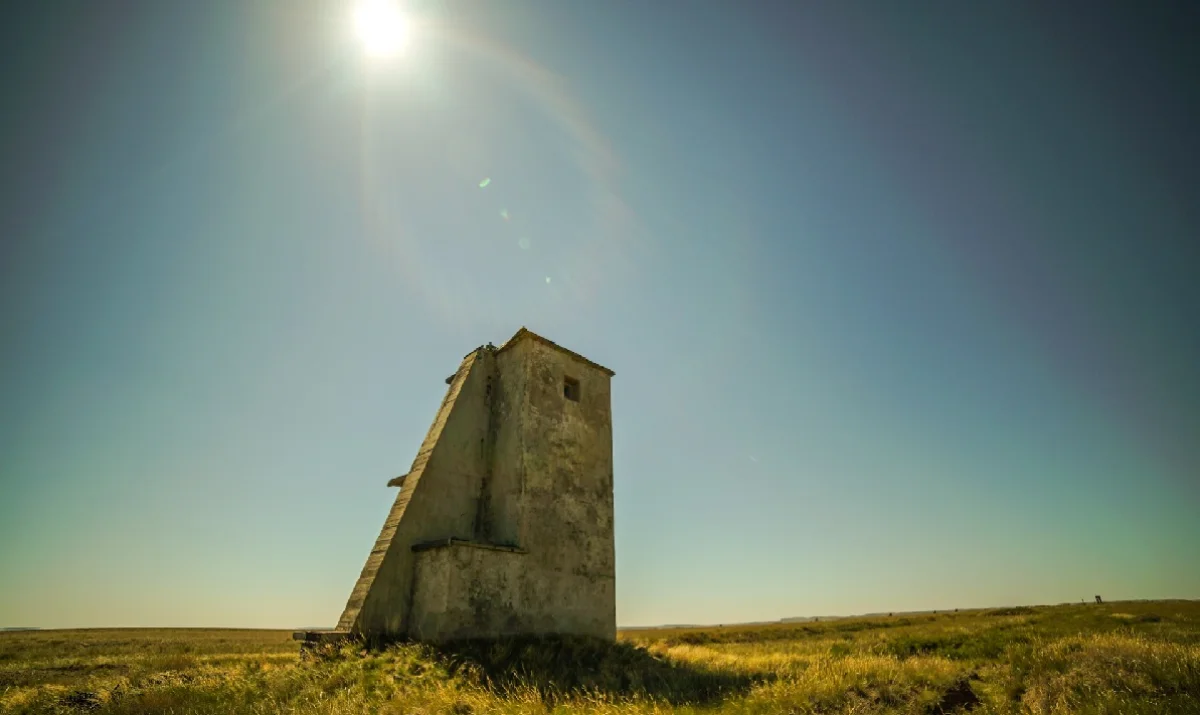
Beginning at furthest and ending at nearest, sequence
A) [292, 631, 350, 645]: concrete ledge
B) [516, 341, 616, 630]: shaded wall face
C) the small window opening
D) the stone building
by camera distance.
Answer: the small window opening, [516, 341, 616, 630]: shaded wall face, the stone building, [292, 631, 350, 645]: concrete ledge

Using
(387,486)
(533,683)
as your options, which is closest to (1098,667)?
(533,683)

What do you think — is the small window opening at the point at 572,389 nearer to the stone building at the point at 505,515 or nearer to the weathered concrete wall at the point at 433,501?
the stone building at the point at 505,515

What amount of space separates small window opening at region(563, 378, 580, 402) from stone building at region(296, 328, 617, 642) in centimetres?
4

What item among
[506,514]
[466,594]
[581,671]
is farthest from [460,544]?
[581,671]

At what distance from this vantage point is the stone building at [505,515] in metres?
9.98

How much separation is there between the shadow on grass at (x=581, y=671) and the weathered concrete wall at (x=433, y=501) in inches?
61.3

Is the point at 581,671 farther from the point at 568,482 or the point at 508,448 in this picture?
the point at 508,448

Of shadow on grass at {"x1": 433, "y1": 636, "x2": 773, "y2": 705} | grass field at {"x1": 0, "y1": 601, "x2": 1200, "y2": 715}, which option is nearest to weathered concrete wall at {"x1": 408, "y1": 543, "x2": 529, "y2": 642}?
shadow on grass at {"x1": 433, "y1": 636, "x2": 773, "y2": 705}

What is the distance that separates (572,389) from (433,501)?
467 cm

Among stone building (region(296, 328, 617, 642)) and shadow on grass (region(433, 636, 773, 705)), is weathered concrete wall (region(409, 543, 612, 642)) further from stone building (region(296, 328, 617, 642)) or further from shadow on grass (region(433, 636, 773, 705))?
shadow on grass (region(433, 636, 773, 705))

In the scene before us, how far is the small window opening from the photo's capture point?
13991 mm

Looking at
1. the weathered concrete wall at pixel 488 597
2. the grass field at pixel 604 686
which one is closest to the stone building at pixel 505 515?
the weathered concrete wall at pixel 488 597

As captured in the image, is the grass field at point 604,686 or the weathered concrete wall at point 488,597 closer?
the grass field at point 604,686

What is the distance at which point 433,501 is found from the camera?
445 inches
